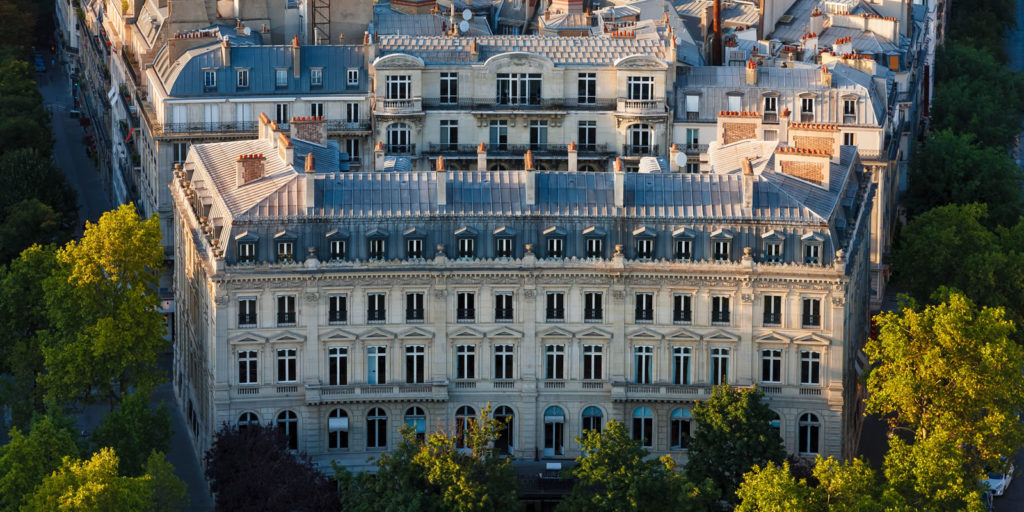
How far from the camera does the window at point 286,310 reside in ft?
467

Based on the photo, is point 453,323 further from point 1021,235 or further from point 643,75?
point 1021,235

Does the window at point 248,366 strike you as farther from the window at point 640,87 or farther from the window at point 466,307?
the window at point 640,87

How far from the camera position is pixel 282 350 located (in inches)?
5640

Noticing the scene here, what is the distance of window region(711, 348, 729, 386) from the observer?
14412 centimetres

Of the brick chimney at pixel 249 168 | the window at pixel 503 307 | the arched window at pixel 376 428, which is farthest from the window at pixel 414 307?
the brick chimney at pixel 249 168

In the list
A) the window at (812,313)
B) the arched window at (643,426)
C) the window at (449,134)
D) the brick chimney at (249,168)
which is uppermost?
the window at (449,134)

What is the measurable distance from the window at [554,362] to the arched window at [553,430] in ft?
6.14

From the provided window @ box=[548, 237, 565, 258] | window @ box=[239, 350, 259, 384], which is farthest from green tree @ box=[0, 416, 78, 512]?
window @ box=[548, 237, 565, 258]

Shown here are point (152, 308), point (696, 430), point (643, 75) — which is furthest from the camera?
point (643, 75)

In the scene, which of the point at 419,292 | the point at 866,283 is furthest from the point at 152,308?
the point at 866,283

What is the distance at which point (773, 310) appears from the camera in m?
143

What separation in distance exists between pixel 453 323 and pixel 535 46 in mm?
35948

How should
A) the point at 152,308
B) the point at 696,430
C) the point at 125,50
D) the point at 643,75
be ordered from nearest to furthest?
the point at 696,430 < the point at 152,308 < the point at 643,75 < the point at 125,50

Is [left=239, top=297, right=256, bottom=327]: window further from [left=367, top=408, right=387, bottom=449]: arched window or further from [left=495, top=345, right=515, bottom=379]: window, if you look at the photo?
[left=495, top=345, right=515, bottom=379]: window
